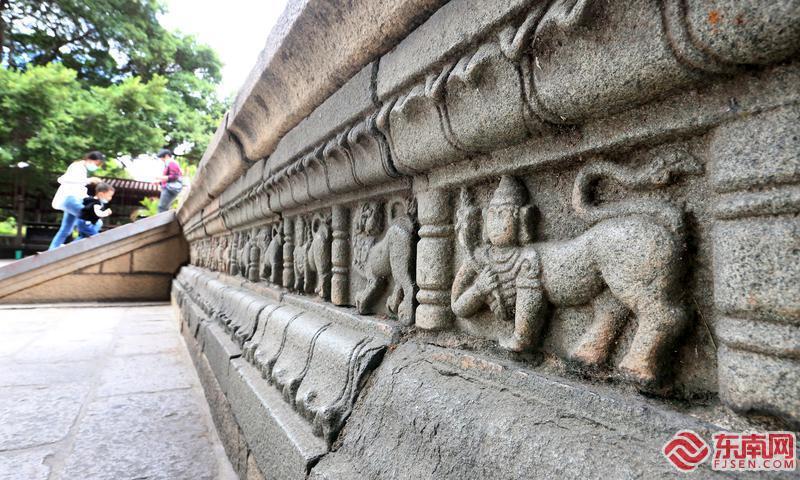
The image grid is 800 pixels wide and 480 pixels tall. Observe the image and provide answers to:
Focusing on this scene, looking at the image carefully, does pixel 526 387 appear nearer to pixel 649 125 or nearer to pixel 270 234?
pixel 649 125

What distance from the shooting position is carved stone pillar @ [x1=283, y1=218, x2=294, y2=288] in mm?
2303

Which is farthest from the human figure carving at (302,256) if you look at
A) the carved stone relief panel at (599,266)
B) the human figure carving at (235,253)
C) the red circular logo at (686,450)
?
the red circular logo at (686,450)

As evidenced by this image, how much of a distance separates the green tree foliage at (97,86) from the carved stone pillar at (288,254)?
1211 cm

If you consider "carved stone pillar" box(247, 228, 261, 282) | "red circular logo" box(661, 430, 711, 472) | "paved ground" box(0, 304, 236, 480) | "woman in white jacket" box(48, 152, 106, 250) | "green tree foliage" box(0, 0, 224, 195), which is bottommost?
"paved ground" box(0, 304, 236, 480)

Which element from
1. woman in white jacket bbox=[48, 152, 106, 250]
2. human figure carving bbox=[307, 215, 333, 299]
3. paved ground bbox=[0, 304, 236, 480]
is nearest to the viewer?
paved ground bbox=[0, 304, 236, 480]

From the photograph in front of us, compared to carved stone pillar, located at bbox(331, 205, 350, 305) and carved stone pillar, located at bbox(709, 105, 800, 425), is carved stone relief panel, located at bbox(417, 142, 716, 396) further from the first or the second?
carved stone pillar, located at bbox(331, 205, 350, 305)

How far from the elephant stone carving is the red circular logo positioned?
0.74m

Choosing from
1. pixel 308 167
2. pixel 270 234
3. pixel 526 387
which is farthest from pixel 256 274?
pixel 526 387

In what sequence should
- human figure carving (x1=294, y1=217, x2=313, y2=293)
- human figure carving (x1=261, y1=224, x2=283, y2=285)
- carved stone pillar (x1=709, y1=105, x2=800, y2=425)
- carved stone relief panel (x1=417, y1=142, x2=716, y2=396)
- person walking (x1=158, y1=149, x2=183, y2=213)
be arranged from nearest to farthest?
carved stone pillar (x1=709, y1=105, x2=800, y2=425), carved stone relief panel (x1=417, y1=142, x2=716, y2=396), human figure carving (x1=294, y1=217, x2=313, y2=293), human figure carving (x1=261, y1=224, x2=283, y2=285), person walking (x1=158, y1=149, x2=183, y2=213)

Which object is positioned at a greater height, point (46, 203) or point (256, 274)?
point (46, 203)

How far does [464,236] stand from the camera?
1.09m

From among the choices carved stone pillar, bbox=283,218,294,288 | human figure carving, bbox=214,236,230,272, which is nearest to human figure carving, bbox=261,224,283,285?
carved stone pillar, bbox=283,218,294,288

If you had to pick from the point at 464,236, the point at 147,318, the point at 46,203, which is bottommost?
the point at 147,318

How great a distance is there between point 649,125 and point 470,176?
1.41 feet
